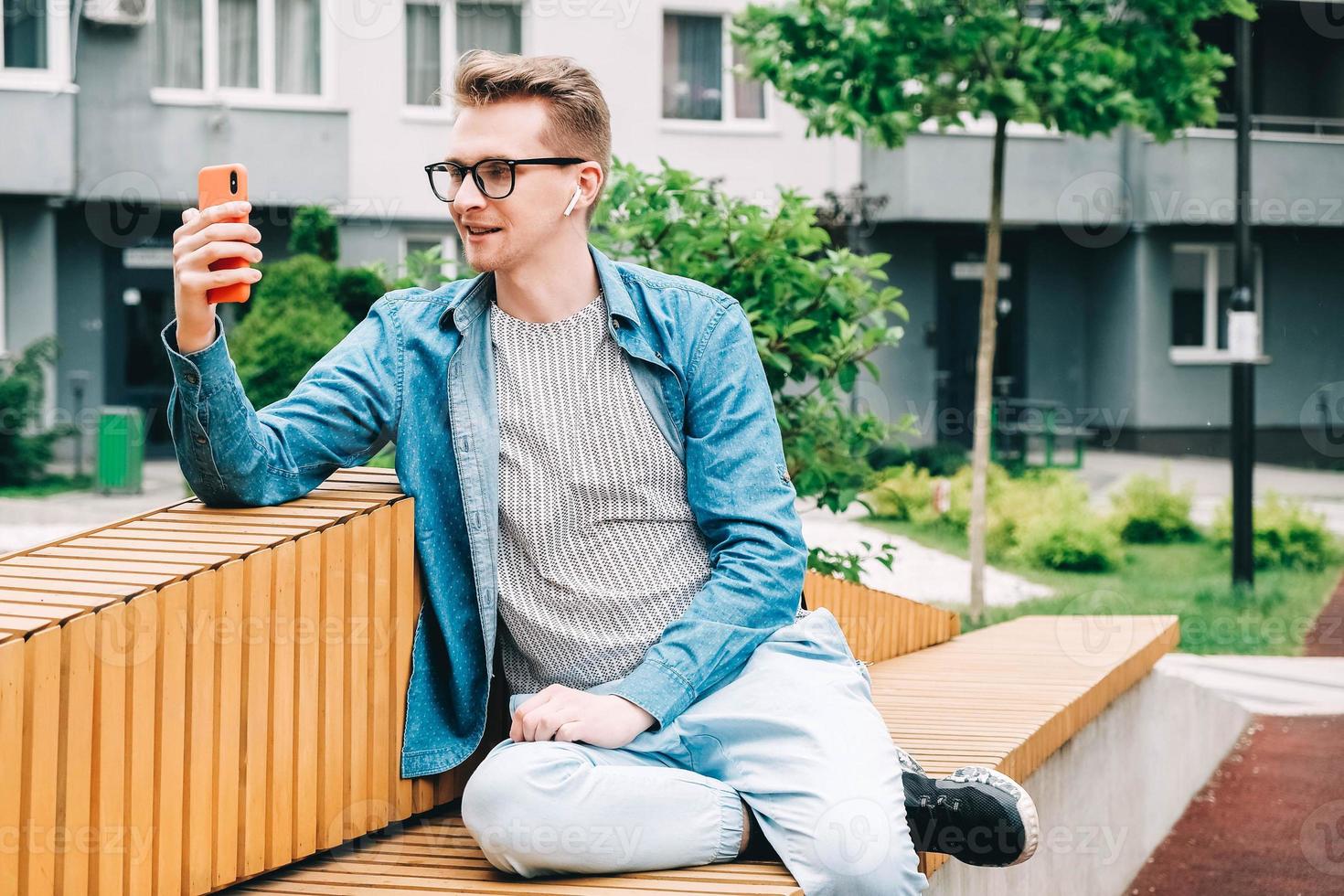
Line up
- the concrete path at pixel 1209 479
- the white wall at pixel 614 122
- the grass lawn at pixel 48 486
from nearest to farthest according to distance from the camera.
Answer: the concrete path at pixel 1209 479 < the grass lawn at pixel 48 486 < the white wall at pixel 614 122

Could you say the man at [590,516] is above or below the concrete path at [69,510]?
above

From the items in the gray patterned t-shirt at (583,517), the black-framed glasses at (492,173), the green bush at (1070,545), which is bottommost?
the green bush at (1070,545)

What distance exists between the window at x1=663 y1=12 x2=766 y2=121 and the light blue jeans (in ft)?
62.5

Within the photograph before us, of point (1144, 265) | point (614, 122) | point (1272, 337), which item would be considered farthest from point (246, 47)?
point (1272, 337)

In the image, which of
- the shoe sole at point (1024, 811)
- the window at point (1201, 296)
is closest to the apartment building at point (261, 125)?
the window at point (1201, 296)

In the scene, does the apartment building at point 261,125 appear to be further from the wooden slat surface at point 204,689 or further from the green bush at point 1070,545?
the wooden slat surface at point 204,689

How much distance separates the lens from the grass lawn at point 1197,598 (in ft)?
31.1

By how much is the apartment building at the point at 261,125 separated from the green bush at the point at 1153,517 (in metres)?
6.68

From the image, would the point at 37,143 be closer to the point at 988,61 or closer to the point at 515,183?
the point at 988,61

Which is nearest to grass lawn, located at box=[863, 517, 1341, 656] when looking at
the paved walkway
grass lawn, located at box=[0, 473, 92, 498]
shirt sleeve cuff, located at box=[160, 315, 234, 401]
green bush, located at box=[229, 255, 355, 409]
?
the paved walkway

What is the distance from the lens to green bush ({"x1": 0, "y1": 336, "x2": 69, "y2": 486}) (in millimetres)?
17359

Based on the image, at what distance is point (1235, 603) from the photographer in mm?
10414

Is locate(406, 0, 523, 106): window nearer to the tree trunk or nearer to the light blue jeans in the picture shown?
the tree trunk

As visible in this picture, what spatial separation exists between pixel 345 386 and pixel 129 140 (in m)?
18.0
